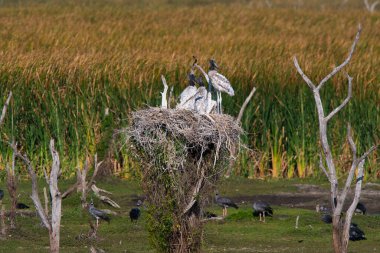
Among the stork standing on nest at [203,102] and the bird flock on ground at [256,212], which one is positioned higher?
the stork standing on nest at [203,102]

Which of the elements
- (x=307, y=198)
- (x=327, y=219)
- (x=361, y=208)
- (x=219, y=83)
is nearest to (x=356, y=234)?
(x=327, y=219)

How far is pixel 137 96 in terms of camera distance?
69.7ft

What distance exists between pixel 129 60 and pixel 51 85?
2.40 metres

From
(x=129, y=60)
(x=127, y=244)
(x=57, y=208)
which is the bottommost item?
(x=127, y=244)

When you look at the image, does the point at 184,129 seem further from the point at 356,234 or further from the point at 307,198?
the point at 307,198

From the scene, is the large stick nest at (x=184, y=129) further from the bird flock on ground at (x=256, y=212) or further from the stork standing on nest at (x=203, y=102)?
the bird flock on ground at (x=256, y=212)

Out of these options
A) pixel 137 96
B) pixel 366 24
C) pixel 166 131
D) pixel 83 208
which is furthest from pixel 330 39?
pixel 166 131

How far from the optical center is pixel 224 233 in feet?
51.3

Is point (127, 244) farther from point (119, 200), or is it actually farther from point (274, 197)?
point (274, 197)

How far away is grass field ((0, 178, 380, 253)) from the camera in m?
14.4

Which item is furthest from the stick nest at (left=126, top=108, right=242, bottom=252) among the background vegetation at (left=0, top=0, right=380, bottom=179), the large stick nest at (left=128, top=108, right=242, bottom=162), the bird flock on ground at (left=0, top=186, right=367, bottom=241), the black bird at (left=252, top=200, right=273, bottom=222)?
the background vegetation at (left=0, top=0, right=380, bottom=179)

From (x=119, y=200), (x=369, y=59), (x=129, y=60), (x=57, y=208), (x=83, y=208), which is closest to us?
(x=57, y=208)

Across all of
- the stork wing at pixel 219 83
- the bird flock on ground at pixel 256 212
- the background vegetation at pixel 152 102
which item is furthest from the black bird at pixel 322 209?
the stork wing at pixel 219 83

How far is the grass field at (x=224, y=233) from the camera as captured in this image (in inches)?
567
